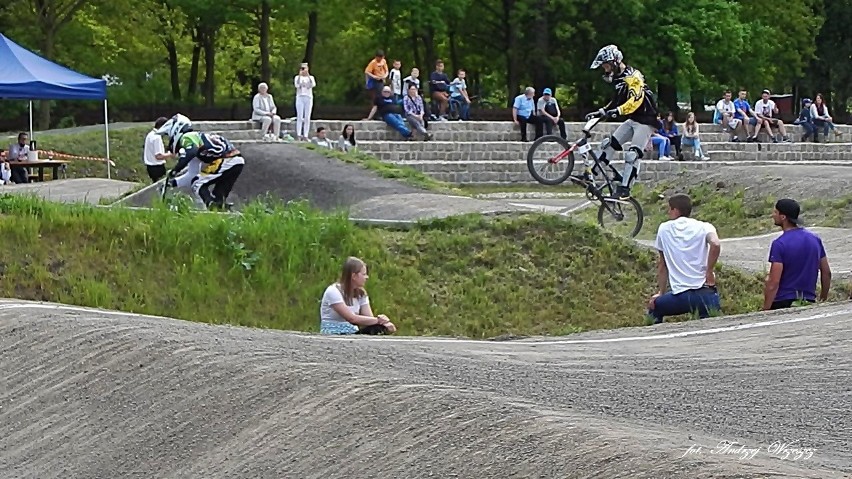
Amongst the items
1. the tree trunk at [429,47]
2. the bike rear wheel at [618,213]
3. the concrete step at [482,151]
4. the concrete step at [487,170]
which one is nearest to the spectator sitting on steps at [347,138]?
the concrete step at [482,151]

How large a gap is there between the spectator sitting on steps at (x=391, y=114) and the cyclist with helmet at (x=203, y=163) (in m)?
15.1

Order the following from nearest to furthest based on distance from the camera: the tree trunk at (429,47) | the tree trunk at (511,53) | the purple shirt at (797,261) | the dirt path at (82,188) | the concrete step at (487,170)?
the purple shirt at (797,261), the dirt path at (82,188), the concrete step at (487,170), the tree trunk at (429,47), the tree trunk at (511,53)

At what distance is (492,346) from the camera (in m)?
7.88

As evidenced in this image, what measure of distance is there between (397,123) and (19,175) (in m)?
9.16

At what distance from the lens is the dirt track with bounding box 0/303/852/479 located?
4.30m

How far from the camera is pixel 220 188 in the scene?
15.3 m

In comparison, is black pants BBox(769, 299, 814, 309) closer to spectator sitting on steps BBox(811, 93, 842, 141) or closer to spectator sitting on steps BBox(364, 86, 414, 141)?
spectator sitting on steps BBox(364, 86, 414, 141)

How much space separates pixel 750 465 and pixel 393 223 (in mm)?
10031

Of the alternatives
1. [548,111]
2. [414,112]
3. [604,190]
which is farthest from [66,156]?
[604,190]

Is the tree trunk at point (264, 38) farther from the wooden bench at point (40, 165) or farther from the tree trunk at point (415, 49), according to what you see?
the wooden bench at point (40, 165)

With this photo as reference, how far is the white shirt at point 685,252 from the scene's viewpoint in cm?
1012

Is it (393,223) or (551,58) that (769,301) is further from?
(551,58)

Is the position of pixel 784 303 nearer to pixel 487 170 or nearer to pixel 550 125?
pixel 487 170

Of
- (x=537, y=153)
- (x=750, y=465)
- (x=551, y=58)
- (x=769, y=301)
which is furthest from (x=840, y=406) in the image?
(x=551, y=58)
